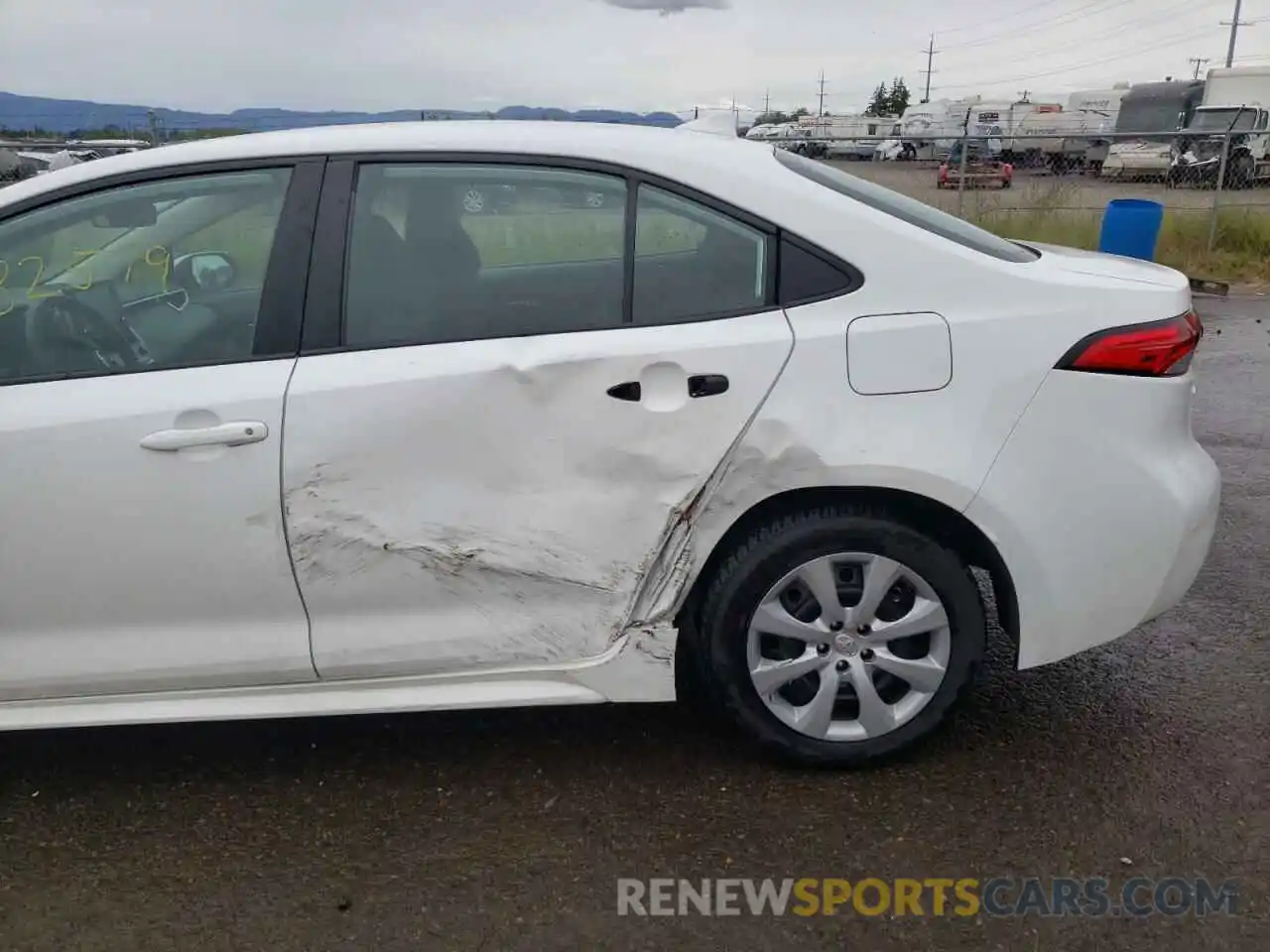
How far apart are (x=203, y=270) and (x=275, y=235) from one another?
24 cm

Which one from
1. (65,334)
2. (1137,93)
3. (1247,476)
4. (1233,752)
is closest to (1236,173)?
(1247,476)

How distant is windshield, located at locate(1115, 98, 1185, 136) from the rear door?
36716 mm

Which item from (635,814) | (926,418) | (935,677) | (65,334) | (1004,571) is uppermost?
(65,334)

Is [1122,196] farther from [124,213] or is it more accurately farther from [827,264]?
[124,213]

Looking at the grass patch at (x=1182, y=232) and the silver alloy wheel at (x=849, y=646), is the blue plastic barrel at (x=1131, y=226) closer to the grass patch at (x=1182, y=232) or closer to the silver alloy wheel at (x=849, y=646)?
the grass patch at (x=1182, y=232)

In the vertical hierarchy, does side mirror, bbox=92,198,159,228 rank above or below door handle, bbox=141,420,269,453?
above

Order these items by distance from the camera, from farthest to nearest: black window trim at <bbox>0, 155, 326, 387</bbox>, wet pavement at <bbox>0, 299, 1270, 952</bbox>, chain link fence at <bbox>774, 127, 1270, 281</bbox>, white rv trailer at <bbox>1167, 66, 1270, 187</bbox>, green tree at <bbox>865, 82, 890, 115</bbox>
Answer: green tree at <bbox>865, 82, 890, 115</bbox> → white rv trailer at <bbox>1167, 66, 1270, 187</bbox> → chain link fence at <bbox>774, 127, 1270, 281</bbox> → black window trim at <bbox>0, 155, 326, 387</bbox> → wet pavement at <bbox>0, 299, 1270, 952</bbox>

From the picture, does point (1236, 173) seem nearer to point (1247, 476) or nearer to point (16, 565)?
point (1247, 476)

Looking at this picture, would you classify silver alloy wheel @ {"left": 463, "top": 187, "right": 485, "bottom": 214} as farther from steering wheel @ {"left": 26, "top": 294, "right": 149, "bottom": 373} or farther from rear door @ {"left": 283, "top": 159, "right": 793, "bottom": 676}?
steering wheel @ {"left": 26, "top": 294, "right": 149, "bottom": 373}

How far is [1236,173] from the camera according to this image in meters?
17.1

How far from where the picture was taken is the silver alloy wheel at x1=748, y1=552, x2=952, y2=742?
2.87 m

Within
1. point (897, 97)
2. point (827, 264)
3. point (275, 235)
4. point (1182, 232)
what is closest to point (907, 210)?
point (827, 264)

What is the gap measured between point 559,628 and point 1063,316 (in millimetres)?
1494

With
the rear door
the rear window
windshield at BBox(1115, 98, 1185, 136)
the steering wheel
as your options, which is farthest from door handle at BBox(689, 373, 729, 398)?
windshield at BBox(1115, 98, 1185, 136)
